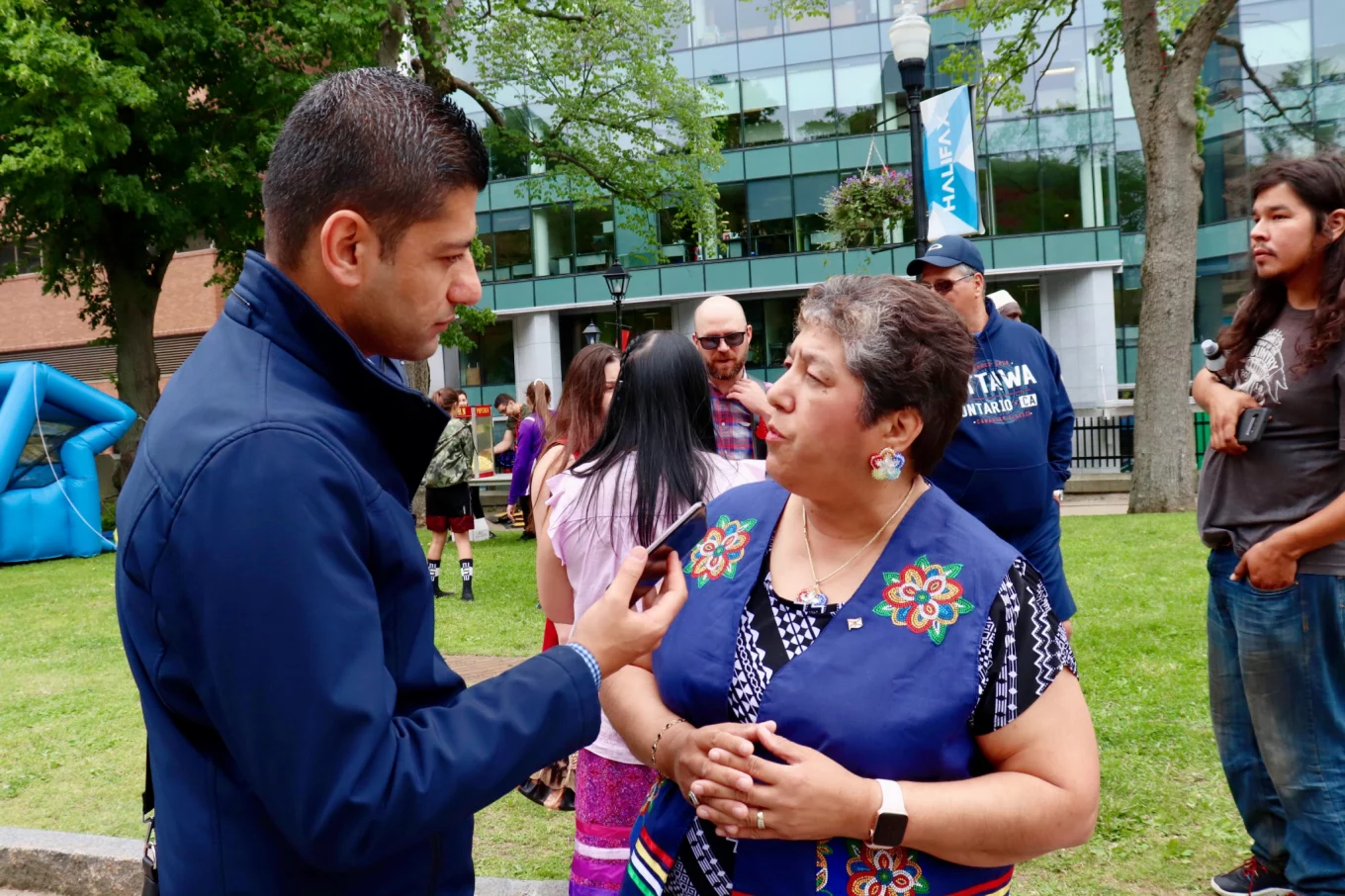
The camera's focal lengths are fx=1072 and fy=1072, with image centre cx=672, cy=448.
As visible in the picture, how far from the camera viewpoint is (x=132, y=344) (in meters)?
20.3

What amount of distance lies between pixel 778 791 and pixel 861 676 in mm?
254

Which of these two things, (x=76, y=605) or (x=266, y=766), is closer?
(x=266, y=766)

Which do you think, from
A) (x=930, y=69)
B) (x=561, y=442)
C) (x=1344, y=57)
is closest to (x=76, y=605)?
(x=561, y=442)

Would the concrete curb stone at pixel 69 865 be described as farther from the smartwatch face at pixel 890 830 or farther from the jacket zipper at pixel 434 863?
the smartwatch face at pixel 890 830

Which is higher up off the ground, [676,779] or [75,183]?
[75,183]

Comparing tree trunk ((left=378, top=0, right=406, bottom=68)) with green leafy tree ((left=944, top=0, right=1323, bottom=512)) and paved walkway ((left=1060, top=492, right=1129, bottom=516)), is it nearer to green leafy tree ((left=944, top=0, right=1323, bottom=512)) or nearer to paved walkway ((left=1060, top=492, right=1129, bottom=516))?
green leafy tree ((left=944, top=0, right=1323, bottom=512))

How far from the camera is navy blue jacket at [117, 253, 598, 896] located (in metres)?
1.28

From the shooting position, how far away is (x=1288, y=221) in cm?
327

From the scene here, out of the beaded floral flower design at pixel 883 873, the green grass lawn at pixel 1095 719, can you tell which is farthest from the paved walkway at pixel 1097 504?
the beaded floral flower design at pixel 883 873

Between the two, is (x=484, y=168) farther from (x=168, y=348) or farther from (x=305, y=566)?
(x=168, y=348)

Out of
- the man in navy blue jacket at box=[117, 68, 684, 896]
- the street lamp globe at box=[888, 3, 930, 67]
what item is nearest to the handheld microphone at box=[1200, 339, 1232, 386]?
the man in navy blue jacket at box=[117, 68, 684, 896]

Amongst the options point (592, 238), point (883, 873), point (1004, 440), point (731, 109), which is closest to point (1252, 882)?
point (1004, 440)

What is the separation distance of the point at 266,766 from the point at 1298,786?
10.5 feet

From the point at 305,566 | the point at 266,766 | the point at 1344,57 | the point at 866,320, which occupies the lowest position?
the point at 266,766
